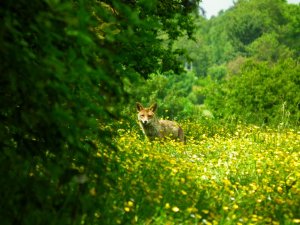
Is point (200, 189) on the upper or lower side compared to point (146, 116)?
lower

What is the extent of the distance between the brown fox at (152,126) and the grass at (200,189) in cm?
285

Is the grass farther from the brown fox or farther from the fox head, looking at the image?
the brown fox

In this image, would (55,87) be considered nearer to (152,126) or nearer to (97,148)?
(97,148)

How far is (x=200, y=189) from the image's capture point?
6523 mm

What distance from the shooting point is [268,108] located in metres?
24.4

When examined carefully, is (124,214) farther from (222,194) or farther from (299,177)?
(299,177)

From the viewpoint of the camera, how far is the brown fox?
1206 cm

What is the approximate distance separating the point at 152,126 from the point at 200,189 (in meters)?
5.75

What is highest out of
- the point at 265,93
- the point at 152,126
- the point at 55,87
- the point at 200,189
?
the point at 265,93

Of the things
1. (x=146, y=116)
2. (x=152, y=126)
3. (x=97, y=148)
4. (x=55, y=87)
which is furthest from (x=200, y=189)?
(x=152, y=126)

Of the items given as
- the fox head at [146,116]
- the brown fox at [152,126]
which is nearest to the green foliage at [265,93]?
the brown fox at [152,126]


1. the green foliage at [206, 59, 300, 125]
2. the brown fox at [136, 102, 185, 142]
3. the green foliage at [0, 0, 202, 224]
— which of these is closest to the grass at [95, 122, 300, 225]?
the green foliage at [0, 0, 202, 224]

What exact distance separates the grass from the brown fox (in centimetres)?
285

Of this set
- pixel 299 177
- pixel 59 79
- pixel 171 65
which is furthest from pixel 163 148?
pixel 59 79
